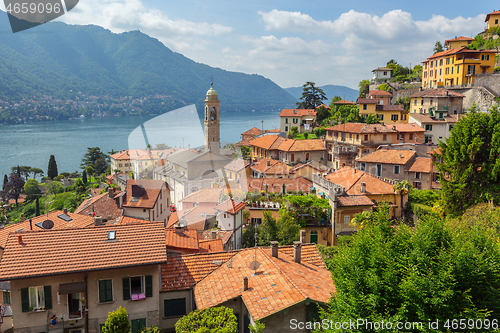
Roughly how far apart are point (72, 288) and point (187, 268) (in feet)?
11.3

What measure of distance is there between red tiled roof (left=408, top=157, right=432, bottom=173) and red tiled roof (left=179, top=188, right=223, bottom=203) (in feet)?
56.7

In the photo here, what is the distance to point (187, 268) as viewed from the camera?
11773 millimetres

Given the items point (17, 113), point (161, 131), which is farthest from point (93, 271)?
point (17, 113)

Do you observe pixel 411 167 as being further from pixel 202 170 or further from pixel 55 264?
pixel 55 264

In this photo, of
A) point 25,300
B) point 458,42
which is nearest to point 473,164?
point 25,300

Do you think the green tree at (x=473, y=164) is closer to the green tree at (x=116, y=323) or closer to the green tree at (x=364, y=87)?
the green tree at (x=116, y=323)

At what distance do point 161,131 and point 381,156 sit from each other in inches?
971

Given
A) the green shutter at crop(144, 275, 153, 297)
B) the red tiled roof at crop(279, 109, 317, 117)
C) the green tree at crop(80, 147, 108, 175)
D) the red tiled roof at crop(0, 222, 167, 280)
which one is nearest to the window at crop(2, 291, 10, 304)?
the red tiled roof at crop(0, 222, 167, 280)

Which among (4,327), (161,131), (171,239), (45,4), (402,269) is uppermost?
(45,4)

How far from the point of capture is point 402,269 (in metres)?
7.23

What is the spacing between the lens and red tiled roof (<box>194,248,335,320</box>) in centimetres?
898

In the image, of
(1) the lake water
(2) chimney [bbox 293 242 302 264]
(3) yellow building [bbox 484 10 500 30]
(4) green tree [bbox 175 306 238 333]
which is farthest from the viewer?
(3) yellow building [bbox 484 10 500 30]

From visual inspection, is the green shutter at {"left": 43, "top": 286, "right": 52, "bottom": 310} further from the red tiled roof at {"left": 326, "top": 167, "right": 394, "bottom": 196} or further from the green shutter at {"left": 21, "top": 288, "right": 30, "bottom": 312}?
the red tiled roof at {"left": 326, "top": 167, "right": 394, "bottom": 196}

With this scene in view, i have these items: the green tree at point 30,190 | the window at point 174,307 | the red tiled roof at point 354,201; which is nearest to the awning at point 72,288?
the window at point 174,307
